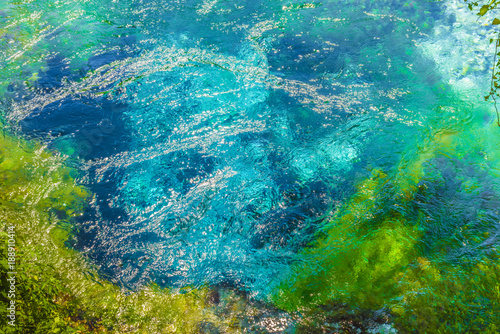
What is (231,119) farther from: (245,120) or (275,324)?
(275,324)

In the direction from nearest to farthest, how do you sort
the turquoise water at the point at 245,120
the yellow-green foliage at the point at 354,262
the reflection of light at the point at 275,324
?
1. the reflection of light at the point at 275,324
2. the yellow-green foliage at the point at 354,262
3. the turquoise water at the point at 245,120

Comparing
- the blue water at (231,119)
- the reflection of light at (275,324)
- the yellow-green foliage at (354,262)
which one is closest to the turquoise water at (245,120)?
the blue water at (231,119)

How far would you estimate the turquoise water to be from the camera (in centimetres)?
376

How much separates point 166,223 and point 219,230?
725 mm

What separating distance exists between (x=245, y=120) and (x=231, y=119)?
24cm

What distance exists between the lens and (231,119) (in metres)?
5.00

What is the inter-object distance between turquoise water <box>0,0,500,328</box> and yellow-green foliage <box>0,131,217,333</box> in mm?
201

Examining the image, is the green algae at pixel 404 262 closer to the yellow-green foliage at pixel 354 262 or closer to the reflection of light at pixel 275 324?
the yellow-green foliage at pixel 354 262

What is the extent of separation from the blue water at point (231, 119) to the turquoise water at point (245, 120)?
0.02 m

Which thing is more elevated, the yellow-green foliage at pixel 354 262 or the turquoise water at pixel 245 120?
the turquoise water at pixel 245 120

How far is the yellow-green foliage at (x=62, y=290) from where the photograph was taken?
10.2 feet

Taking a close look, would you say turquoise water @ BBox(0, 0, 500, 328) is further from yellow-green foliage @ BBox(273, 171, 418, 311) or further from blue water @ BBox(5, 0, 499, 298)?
yellow-green foliage @ BBox(273, 171, 418, 311)

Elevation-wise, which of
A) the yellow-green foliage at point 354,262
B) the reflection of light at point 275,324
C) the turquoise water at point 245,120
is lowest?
the reflection of light at point 275,324

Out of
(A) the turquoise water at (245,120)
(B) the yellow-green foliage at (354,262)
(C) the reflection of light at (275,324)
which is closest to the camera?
(C) the reflection of light at (275,324)
